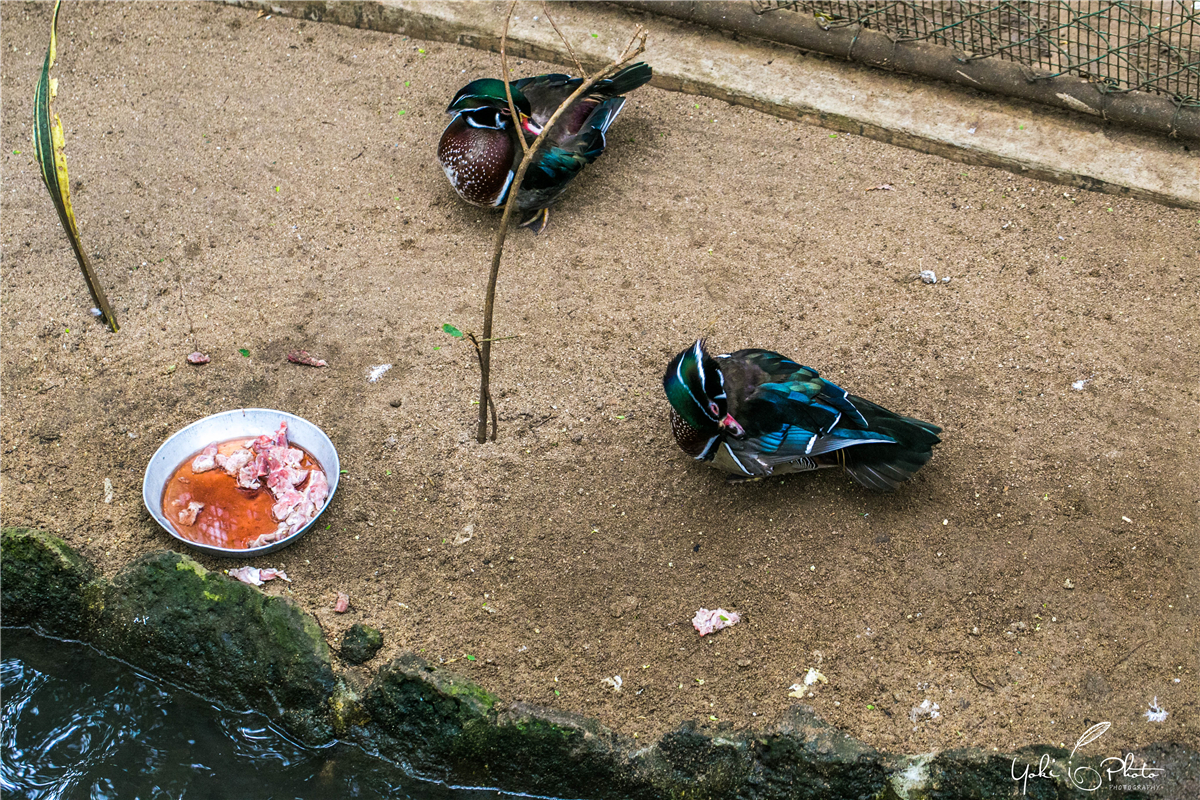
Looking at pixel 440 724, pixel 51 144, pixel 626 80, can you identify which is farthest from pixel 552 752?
pixel 626 80

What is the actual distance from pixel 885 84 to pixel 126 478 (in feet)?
14.9

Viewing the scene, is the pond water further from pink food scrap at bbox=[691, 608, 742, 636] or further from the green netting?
the green netting

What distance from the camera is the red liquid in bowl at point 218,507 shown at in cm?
349

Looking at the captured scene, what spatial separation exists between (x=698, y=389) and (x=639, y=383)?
85 cm

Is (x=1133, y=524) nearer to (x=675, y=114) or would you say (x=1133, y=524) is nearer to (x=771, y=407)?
(x=771, y=407)

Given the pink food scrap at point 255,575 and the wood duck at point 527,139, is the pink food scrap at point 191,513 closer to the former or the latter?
the pink food scrap at point 255,575

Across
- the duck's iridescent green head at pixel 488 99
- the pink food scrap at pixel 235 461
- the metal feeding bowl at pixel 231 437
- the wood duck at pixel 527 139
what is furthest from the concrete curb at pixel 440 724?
the duck's iridescent green head at pixel 488 99

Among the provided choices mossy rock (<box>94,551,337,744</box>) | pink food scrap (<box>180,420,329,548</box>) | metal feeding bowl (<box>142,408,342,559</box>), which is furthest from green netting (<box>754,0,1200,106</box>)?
mossy rock (<box>94,551,337,744</box>)

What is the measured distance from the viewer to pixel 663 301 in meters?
4.42

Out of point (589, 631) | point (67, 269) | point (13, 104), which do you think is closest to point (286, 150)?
point (67, 269)

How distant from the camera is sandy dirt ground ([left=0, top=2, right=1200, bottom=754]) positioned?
3258mm

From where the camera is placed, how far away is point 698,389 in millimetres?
3248

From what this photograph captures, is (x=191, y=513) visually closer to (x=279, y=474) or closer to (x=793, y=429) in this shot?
(x=279, y=474)

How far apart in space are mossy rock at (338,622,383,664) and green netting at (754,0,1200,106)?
4.36 meters
